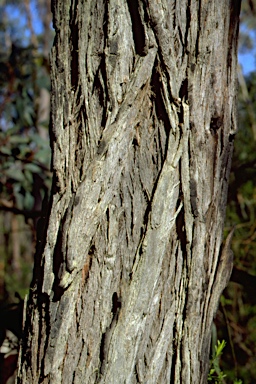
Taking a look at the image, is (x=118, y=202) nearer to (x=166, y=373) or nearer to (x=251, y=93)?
(x=166, y=373)

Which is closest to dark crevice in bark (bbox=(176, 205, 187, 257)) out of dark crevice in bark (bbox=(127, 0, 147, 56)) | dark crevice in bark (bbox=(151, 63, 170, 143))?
dark crevice in bark (bbox=(151, 63, 170, 143))

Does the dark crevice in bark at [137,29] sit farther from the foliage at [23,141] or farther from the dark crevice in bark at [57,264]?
the foliage at [23,141]

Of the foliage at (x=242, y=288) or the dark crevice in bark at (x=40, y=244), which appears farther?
the foliage at (x=242, y=288)

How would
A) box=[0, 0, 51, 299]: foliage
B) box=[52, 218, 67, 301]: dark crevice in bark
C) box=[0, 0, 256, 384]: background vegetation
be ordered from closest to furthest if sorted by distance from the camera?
box=[52, 218, 67, 301]: dark crevice in bark → box=[0, 0, 256, 384]: background vegetation → box=[0, 0, 51, 299]: foliage

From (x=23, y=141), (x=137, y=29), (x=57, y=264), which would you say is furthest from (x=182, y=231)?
(x=23, y=141)

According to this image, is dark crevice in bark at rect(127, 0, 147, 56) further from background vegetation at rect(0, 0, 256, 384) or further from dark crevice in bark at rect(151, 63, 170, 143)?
background vegetation at rect(0, 0, 256, 384)

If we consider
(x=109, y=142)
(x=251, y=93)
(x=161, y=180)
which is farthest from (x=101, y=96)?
(x=251, y=93)

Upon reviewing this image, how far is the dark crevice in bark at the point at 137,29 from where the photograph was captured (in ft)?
3.80

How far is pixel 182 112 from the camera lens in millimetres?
1177

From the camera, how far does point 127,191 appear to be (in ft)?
3.88

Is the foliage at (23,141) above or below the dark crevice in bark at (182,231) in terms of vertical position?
above

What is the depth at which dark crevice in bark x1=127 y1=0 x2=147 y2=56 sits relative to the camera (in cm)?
116

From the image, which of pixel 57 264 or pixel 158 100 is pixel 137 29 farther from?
pixel 57 264

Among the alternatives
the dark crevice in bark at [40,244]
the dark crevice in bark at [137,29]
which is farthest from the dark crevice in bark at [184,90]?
the dark crevice in bark at [40,244]
